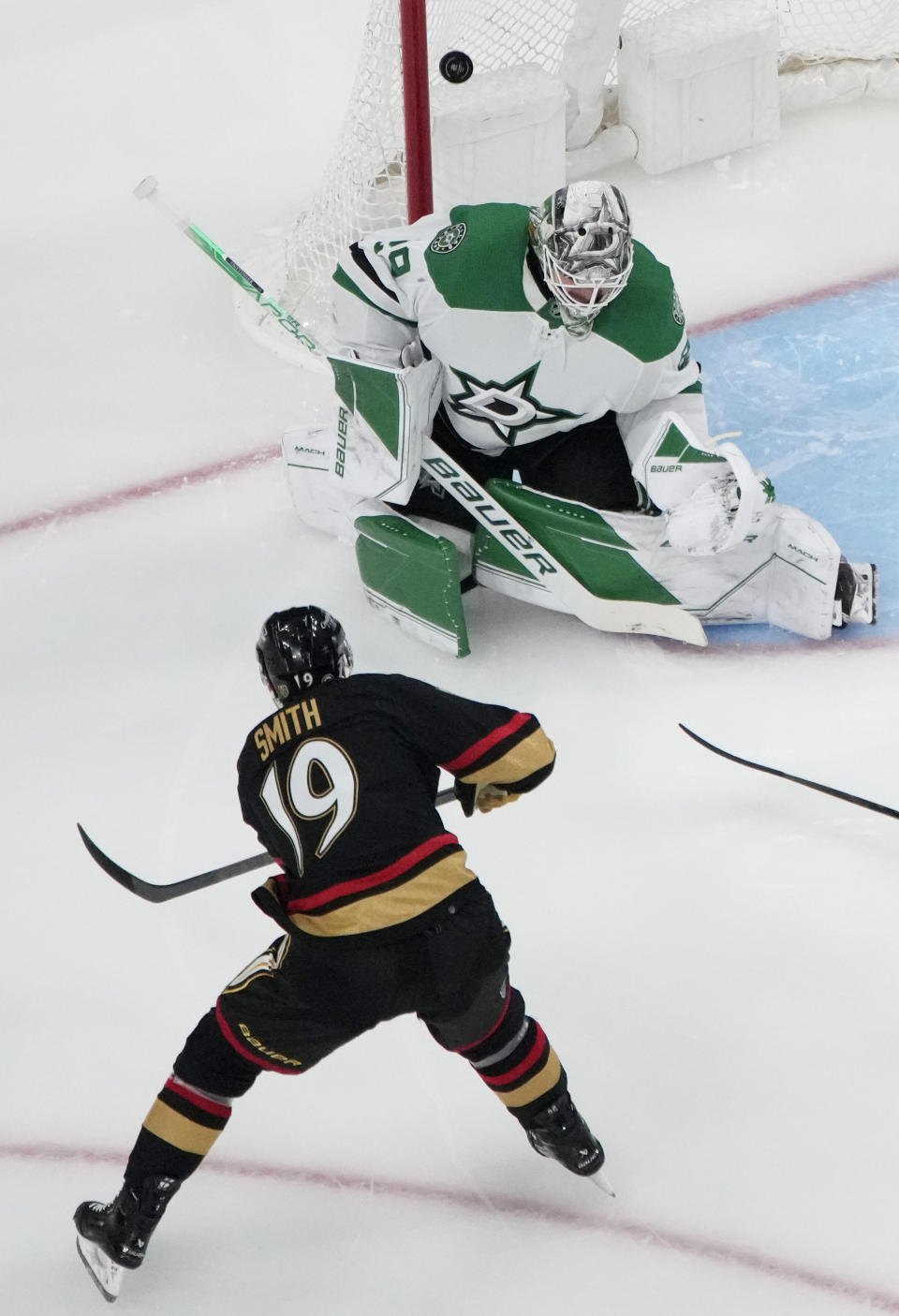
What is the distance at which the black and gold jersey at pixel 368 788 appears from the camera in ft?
6.58

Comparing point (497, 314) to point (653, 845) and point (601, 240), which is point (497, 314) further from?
point (653, 845)

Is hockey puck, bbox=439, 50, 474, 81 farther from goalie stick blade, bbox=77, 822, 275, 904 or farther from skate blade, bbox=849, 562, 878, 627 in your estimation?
goalie stick blade, bbox=77, 822, 275, 904

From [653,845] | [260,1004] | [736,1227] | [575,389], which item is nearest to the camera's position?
[260,1004]

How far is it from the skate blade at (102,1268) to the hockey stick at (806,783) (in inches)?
49.4

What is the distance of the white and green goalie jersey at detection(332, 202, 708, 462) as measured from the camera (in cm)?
286

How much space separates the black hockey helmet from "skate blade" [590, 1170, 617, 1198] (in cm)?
76

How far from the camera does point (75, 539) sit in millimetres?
3465

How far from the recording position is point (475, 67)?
13.4 ft

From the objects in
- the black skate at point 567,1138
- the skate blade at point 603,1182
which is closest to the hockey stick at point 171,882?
the black skate at point 567,1138

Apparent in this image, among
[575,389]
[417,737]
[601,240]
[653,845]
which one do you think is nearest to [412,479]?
[575,389]

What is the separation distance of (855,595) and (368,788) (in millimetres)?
1309

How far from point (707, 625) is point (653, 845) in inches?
22.1

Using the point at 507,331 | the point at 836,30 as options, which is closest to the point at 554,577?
the point at 507,331

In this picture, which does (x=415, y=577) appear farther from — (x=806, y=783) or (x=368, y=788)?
(x=368, y=788)
